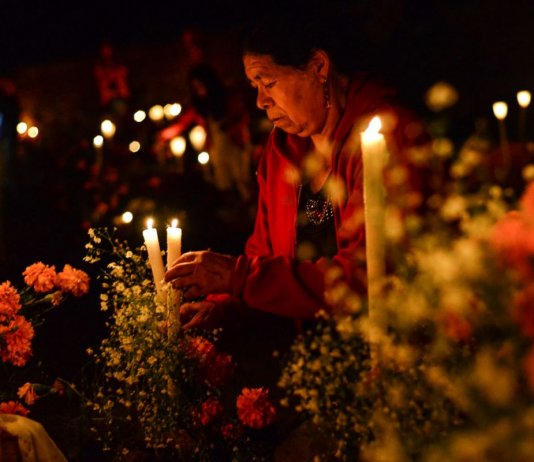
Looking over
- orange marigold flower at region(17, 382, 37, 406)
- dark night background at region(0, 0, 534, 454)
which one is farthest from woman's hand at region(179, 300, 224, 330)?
dark night background at region(0, 0, 534, 454)

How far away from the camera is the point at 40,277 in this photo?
2322 millimetres

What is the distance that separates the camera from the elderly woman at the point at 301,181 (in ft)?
6.40

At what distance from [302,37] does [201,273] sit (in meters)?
0.74

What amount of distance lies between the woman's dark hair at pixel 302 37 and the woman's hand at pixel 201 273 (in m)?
0.59

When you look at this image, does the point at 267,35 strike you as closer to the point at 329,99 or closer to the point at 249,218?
the point at 329,99

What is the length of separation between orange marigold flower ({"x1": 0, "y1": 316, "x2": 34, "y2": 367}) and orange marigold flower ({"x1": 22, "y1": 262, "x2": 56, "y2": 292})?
135 millimetres

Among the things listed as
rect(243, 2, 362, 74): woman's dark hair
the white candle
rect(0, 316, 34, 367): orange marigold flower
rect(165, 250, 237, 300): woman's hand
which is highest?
rect(243, 2, 362, 74): woman's dark hair

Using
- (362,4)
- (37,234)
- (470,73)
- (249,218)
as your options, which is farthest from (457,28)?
(37,234)

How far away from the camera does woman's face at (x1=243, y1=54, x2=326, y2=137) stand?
2125mm

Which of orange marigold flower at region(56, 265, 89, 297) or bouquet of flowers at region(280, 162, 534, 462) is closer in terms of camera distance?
bouquet of flowers at region(280, 162, 534, 462)

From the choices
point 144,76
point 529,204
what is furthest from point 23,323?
point 144,76

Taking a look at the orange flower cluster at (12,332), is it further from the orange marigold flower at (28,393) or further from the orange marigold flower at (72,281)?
the orange marigold flower at (72,281)

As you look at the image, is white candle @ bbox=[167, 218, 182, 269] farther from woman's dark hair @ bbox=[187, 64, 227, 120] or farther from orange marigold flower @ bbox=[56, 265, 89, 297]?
woman's dark hair @ bbox=[187, 64, 227, 120]

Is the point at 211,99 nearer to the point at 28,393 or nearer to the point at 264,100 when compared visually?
the point at 264,100
